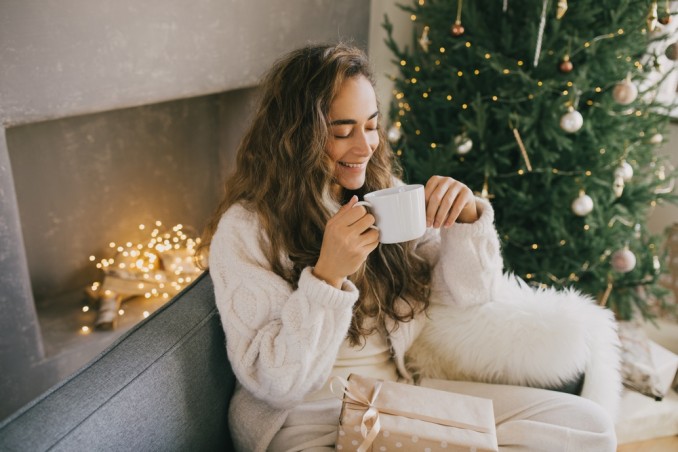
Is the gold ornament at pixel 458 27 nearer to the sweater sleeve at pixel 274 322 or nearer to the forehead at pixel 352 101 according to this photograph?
the forehead at pixel 352 101

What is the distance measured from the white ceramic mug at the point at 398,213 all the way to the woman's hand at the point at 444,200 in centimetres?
19

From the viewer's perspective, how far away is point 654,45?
213 cm

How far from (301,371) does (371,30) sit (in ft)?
5.87

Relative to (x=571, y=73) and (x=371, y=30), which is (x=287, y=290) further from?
(x=371, y=30)

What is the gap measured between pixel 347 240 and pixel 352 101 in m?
0.32

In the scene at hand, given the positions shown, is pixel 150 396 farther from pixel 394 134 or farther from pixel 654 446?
pixel 654 446

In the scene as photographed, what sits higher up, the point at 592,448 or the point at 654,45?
the point at 654,45

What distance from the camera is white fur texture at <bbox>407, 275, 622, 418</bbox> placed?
115 cm

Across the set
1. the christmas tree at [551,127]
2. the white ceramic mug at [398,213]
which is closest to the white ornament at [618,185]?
the christmas tree at [551,127]

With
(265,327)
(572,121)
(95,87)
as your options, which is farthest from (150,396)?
(572,121)

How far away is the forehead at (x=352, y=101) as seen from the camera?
43.1 inches

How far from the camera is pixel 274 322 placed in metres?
1.04

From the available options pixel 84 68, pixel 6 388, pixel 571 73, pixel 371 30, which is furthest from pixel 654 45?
pixel 6 388

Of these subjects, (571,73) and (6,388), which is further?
(571,73)
